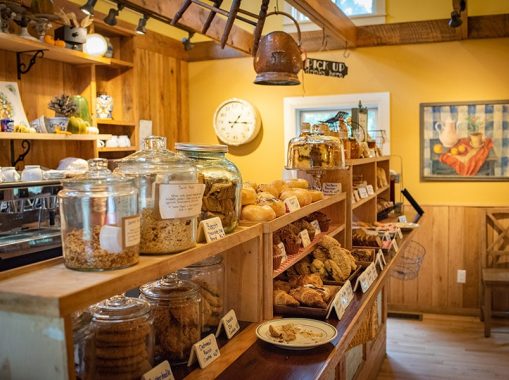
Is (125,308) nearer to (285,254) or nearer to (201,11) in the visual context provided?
(285,254)

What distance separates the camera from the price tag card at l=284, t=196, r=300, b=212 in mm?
2015

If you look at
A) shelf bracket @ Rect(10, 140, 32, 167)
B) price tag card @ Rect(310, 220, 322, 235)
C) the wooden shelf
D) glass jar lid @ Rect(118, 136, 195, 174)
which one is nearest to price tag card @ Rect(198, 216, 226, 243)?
glass jar lid @ Rect(118, 136, 195, 174)

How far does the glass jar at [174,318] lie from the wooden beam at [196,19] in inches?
82.7

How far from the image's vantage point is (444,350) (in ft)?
13.2

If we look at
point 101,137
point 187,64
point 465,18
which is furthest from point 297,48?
point 187,64

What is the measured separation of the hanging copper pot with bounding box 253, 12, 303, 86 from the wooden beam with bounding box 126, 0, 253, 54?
1.19 meters

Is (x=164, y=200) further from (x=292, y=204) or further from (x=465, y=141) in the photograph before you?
(x=465, y=141)

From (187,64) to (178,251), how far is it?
15.1ft

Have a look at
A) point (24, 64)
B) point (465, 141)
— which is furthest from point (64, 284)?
point (465, 141)

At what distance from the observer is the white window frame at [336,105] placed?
16.1 feet

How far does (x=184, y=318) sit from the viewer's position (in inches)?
56.4

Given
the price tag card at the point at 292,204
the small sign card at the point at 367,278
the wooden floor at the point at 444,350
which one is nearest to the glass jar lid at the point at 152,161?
the price tag card at the point at 292,204

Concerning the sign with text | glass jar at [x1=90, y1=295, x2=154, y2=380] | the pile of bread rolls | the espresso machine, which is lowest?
glass jar at [x1=90, y1=295, x2=154, y2=380]

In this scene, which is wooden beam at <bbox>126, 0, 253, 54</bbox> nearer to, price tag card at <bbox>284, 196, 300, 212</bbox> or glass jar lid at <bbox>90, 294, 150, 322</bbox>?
price tag card at <bbox>284, 196, 300, 212</bbox>
